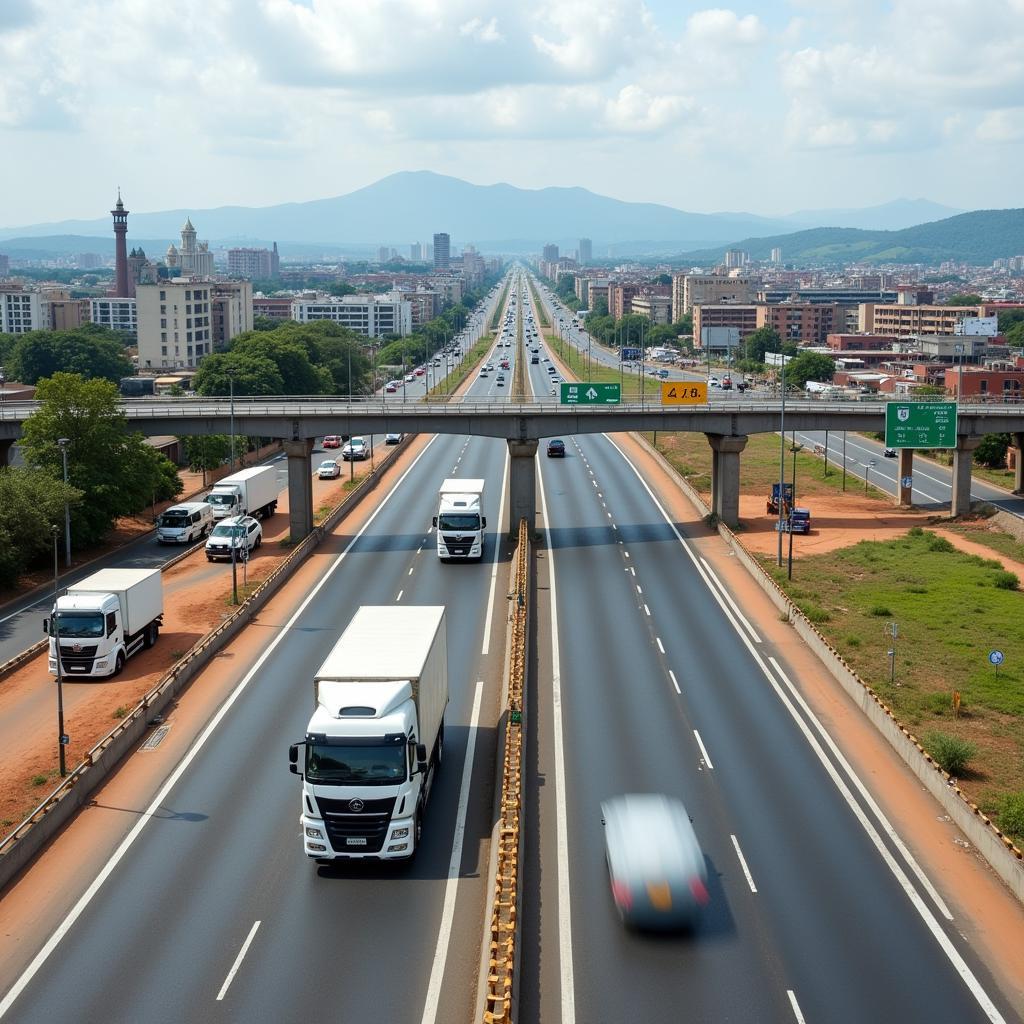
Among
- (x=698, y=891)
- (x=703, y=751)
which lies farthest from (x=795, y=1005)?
(x=703, y=751)

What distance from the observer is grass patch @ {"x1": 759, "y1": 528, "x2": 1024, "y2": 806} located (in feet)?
130

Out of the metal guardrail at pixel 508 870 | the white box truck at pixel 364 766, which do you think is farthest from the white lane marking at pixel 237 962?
the metal guardrail at pixel 508 870

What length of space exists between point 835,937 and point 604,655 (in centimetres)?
2307

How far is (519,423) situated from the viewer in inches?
3014

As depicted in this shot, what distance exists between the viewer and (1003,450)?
112438 mm

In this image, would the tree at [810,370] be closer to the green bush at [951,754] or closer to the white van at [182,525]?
the white van at [182,525]

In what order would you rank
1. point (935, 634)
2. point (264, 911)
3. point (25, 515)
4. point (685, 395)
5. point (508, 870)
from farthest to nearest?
point (685, 395)
point (25, 515)
point (935, 634)
point (264, 911)
point (508, 870)

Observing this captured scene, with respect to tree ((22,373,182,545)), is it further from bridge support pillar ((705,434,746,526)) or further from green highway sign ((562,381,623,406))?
bridge support pillar ((705,434,746,526))

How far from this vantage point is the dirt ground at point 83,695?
36125 mm

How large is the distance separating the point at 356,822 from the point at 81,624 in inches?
852

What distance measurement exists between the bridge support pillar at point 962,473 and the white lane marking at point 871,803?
40.8m

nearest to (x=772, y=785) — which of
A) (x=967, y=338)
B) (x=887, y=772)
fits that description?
(x=887, y=772)

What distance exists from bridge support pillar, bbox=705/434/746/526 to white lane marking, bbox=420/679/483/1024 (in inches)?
1618

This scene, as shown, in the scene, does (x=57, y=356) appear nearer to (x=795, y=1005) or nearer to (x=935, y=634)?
(x=935, y=634)
